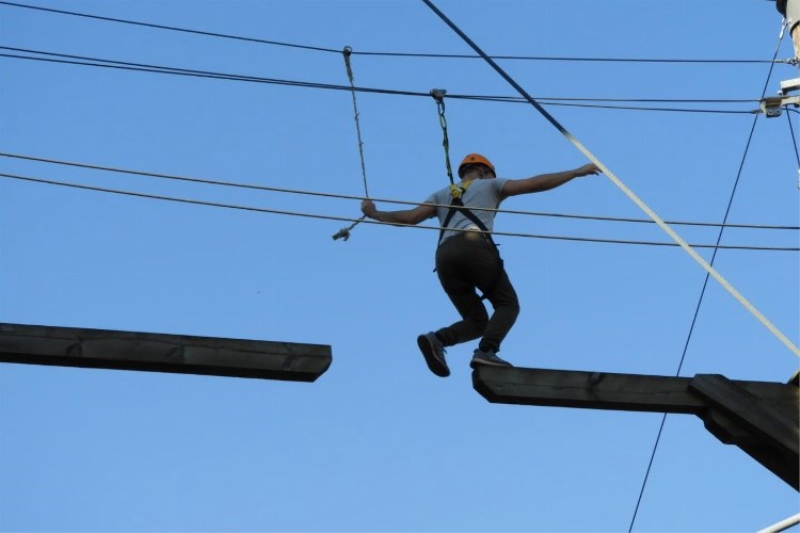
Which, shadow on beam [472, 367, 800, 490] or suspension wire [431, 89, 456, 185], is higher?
suspension wire [431, 89, 456, 185]

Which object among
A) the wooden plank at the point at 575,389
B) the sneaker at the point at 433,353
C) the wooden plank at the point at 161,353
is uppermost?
the sneaker at the point at 433,353

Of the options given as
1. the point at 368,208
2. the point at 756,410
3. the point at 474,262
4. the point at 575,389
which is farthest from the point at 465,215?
the point at 756,410

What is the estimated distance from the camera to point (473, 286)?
7.62 m

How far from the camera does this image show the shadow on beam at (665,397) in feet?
22.1

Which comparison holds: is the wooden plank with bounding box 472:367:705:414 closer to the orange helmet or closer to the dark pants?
the dark pants

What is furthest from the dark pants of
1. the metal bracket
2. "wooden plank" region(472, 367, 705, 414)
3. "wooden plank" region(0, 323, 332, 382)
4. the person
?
the metal bracket

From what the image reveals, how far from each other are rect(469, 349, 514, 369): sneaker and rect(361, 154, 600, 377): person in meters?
0.13

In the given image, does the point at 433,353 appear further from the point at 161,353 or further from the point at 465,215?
the point at 161,353

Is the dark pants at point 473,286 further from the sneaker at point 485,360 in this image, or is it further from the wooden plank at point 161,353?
the wooden plank at point 161,353

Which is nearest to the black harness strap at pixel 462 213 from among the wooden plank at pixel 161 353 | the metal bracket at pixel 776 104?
the wooden plank at pixel 161 353

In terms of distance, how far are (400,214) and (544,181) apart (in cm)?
86

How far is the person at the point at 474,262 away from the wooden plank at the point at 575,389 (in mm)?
440

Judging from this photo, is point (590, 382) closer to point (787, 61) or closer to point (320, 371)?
point (320, 371)

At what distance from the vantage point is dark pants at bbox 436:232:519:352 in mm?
7441
